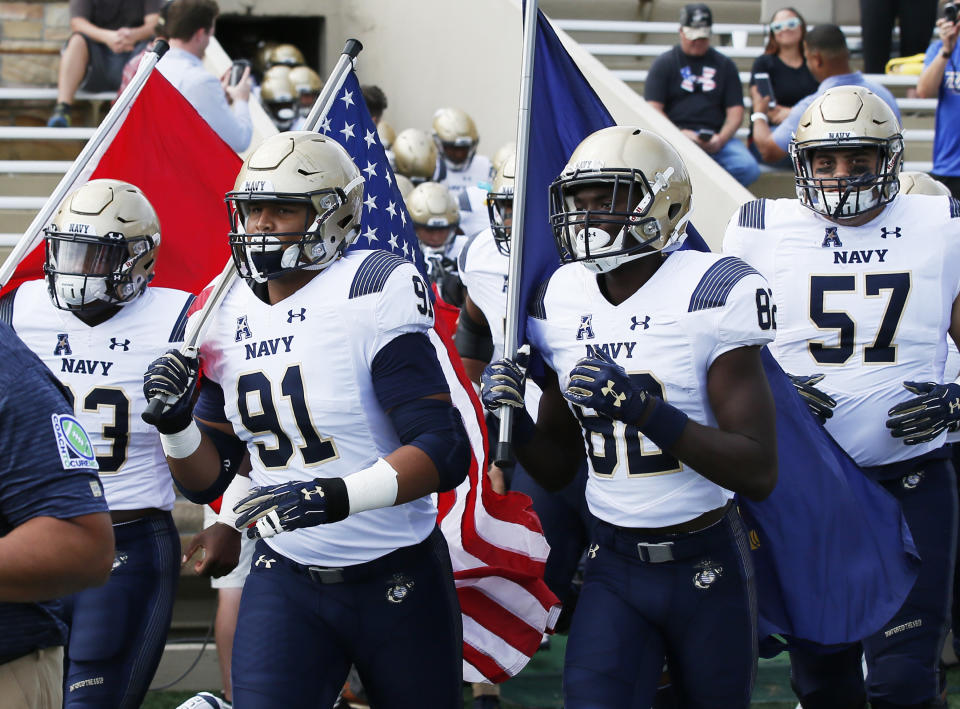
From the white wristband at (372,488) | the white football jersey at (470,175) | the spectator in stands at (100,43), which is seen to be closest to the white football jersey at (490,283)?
the white wristband at (372,488)

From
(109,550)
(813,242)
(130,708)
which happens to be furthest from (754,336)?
(130,708)

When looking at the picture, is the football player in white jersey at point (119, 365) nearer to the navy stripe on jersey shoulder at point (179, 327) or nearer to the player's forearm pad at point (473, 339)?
the navy stripe on jersey shoulder at point (179, 327)

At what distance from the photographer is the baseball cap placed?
8211 millimetres

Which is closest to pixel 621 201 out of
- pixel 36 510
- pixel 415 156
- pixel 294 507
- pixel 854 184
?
pixel 854 184

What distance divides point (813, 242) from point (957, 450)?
1.75 m

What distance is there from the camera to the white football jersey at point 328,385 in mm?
3270

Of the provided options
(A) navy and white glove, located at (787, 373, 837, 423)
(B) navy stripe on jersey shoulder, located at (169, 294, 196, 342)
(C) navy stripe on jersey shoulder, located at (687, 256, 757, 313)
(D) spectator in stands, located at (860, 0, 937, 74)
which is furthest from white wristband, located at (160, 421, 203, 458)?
(D) spectator in stands, located at (860, 0, 937, 74)

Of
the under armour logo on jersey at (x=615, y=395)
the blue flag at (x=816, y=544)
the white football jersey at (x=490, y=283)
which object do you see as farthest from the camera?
the white football jersey at (x=490, y=283)

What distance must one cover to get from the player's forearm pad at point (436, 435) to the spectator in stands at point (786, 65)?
5.89 m

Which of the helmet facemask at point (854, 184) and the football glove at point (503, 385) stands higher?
the helmet facemask at point (854, 184)

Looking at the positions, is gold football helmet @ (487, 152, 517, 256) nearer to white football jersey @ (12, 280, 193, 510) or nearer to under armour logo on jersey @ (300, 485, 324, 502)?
white football jersey @ (12, 280, 193, 510)

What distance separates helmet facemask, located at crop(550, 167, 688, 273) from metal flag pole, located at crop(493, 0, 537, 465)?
0.30 meters

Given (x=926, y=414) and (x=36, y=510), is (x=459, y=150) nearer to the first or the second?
(x=926, y=414)

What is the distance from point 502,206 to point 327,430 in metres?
2.56
